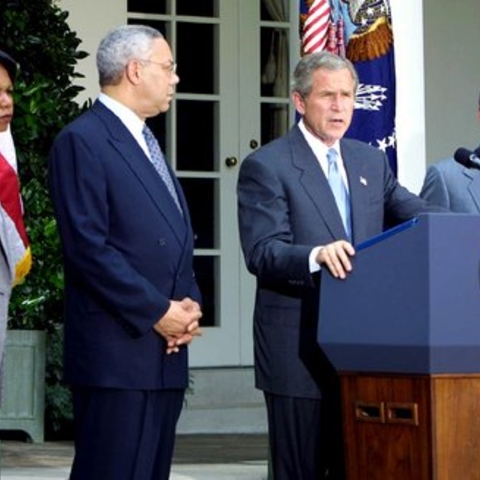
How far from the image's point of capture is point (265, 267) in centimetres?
552

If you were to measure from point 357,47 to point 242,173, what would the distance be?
1.51 m

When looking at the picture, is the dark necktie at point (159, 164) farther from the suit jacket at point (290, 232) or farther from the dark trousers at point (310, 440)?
the dark trousers at point (310, 440)

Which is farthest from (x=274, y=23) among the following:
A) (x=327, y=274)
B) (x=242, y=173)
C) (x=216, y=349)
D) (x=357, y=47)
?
(x=327, y=274)

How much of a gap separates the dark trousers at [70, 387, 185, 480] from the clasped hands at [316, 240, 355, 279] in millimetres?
776

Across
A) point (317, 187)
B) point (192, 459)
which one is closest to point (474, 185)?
point (317, 187)

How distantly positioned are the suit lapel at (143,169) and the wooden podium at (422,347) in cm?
78

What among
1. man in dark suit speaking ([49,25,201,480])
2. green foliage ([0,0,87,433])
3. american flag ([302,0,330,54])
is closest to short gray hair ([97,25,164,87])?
man in dark suit speaking ([49,25,201,480])

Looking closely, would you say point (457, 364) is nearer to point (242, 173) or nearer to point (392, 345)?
point (392, 345)

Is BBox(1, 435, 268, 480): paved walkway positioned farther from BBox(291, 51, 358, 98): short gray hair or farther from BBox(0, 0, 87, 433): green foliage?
BBox(291, 51, 358, 98): short gray hair

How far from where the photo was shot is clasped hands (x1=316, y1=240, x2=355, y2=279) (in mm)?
5035

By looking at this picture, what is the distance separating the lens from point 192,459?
9320 millimetres

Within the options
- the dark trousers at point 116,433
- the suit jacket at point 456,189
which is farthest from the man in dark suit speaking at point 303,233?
the suit jacket at point 456,189

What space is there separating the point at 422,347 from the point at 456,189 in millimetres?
1915

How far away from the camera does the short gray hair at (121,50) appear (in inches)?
220
